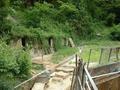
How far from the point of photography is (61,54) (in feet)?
60.8

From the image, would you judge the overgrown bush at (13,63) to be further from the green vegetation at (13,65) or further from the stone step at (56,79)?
the stone step at (56,79)

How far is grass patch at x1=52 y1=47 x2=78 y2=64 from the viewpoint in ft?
56.2

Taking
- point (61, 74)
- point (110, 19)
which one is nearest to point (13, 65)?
point (61, 74)

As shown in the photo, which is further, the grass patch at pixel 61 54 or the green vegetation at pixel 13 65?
the grass patch at pixel 61 54

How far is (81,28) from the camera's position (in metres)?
25.9

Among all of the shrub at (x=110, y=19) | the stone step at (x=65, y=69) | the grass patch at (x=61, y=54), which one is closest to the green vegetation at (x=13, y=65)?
the stone step at (x=65, y=69)

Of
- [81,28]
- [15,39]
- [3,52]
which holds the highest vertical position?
[3,52]

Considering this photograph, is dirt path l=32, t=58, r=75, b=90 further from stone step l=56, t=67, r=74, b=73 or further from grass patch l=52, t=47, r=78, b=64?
grass patch l=52, t=47, r=78, b=64

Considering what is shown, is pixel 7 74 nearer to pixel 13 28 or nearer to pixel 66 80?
pixel 66 80

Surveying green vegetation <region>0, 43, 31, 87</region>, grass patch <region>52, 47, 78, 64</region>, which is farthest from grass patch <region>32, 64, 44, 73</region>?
green vegetation <region>0, 43, 31, 87</region>

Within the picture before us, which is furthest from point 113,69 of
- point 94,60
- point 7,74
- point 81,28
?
point 81,28

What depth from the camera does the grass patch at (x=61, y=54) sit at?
56.2ft

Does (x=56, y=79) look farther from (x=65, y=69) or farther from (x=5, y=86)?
(x=5, y=86)

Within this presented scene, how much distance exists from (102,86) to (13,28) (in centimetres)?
648
